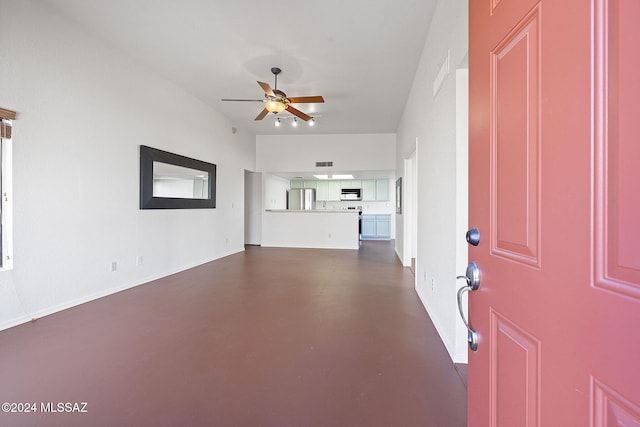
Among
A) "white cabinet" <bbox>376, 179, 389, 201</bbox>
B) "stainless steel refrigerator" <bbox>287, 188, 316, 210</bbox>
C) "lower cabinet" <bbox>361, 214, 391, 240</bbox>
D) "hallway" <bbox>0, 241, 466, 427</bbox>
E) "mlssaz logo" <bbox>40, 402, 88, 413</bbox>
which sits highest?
"white cabinet" <bbox>376, 179, 389, 201</bbox>

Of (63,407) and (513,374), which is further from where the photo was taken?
(63,407)

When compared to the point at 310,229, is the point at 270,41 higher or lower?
higher

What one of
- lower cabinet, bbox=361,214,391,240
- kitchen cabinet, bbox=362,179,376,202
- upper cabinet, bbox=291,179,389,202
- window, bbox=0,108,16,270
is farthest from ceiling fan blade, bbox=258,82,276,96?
lower cabinet, bbox=361,214,391,240

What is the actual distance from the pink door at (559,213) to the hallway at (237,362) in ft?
2.99

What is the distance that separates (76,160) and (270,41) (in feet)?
7.91

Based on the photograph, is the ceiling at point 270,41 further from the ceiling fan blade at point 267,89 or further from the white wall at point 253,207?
the white wall at point 253,207

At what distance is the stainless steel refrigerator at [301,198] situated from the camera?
912 centimetres

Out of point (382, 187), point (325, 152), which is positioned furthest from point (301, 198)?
point (382, 187)

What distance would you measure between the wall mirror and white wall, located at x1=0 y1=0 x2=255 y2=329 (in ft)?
0.39

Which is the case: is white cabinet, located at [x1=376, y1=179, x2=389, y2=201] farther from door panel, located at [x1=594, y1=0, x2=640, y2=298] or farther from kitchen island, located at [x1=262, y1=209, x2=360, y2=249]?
door panel, located at [x1=594, y1=0, x2=640, y2=298]

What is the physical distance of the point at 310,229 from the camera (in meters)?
7.27

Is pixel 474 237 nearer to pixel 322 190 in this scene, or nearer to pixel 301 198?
pixel 301 198

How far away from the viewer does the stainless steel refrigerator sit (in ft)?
29.9

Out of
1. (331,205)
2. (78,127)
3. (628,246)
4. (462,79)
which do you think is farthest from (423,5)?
(331,205)
